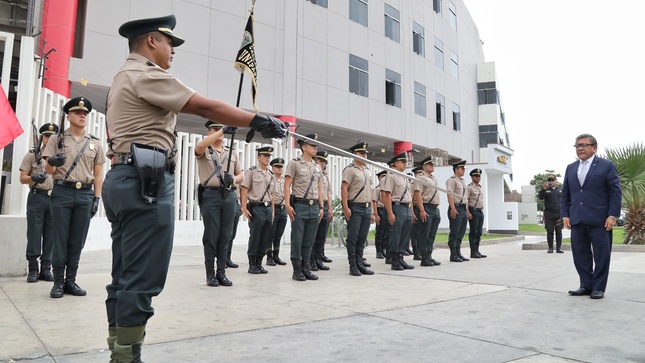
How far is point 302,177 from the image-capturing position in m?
6.49

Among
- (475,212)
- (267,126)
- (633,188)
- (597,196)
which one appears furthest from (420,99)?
(267,126)

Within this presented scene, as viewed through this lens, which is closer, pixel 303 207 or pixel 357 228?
pixel 303 207

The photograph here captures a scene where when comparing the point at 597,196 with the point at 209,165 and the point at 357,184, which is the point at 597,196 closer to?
the point at 357,184

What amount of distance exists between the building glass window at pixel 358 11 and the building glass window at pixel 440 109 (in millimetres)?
7771

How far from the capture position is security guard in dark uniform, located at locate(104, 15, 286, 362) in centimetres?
231

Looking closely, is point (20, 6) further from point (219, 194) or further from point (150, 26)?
point (150, 26)

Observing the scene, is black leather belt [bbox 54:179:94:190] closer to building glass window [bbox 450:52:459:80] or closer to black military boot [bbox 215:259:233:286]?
black military boot [bbox 215:259:233:286]

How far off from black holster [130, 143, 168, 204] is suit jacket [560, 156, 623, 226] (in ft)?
15.1

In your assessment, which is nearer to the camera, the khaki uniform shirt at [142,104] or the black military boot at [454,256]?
the khaki uniform shirt at [142,104]

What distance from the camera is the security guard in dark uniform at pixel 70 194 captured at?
15.1 feet

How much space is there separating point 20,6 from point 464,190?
1496 centimetres

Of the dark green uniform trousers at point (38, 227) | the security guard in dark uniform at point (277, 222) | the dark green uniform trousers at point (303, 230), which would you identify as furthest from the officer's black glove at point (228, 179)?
the security guard in dark uniform at point (277, 222)

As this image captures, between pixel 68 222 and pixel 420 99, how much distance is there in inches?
890

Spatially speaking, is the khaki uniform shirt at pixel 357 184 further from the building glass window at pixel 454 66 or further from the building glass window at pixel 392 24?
the building glass window at pixel 454 66
